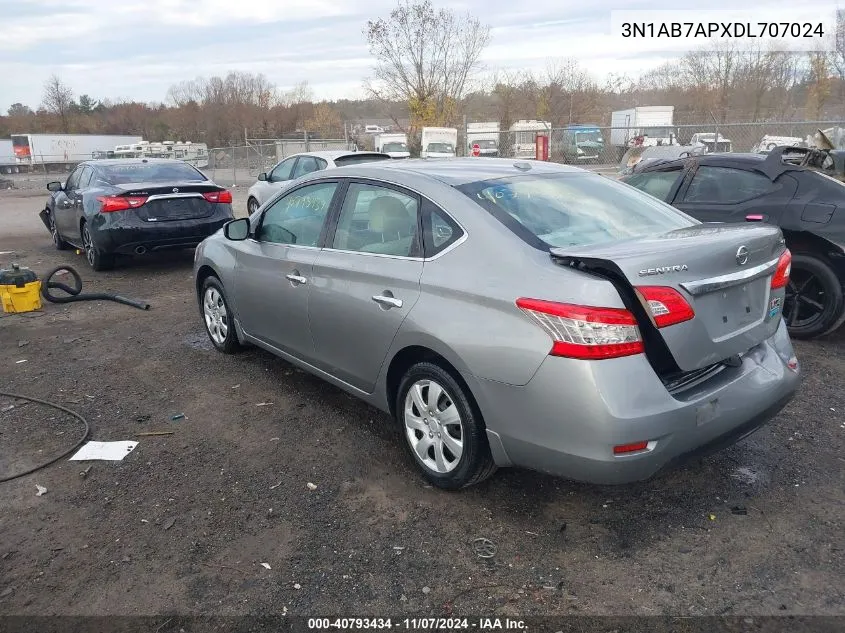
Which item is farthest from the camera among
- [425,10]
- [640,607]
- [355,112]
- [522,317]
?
[355,112]

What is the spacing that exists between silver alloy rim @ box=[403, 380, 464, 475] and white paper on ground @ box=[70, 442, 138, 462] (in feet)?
6.02

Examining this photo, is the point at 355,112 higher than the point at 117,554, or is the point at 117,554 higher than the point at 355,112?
the point at 355,112

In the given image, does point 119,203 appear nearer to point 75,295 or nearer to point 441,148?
point 75,295

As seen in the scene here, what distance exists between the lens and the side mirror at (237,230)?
4832mm

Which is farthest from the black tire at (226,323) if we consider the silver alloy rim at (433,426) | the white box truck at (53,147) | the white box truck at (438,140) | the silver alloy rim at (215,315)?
the white box truck at (53,147)

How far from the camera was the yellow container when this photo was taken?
713 centimetres

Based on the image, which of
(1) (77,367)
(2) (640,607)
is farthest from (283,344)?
(2) (640,607)

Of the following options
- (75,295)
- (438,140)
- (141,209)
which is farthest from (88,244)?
(438,140)

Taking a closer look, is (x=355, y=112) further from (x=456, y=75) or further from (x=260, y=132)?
(x=456, y=75)

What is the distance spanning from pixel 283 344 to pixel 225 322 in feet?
3.98

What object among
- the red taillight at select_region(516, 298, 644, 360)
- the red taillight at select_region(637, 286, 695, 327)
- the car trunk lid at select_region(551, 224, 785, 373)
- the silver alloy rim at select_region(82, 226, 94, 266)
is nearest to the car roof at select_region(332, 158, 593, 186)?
the car trunk lid at select_region(551, 224, 785, 373)

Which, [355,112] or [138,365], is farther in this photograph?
[355,112]

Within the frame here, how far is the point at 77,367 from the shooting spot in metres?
5.50

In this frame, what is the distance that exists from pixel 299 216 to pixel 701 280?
2716 millimetres
